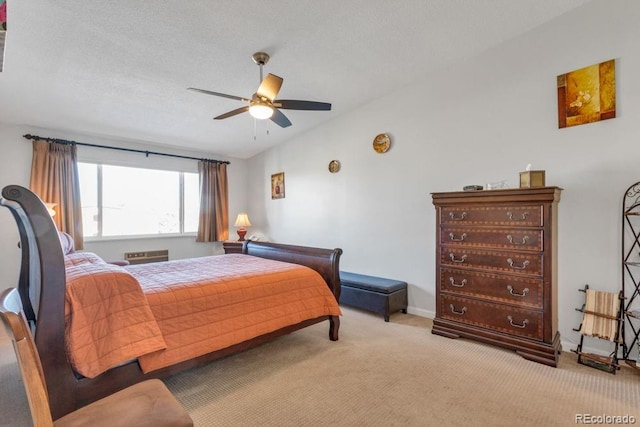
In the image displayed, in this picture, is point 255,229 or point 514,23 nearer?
point 514,23

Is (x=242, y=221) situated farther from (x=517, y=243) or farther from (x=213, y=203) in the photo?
(x=517, y=243)

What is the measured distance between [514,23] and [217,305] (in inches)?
142

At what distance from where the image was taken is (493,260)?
8.99 ft

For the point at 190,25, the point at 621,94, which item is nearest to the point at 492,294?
the point at 621,94

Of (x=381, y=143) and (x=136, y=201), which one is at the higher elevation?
(x=381, y=143)

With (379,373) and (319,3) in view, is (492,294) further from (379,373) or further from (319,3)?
(319,3)

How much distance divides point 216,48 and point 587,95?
3398 millimetres

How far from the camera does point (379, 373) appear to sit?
231 cm

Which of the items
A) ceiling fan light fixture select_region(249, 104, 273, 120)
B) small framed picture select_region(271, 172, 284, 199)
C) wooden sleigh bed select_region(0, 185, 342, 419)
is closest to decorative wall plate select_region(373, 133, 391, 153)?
ceiling fan light fixture select_region(249, 104, 273, 120)

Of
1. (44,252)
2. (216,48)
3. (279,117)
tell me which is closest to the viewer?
(44,252)

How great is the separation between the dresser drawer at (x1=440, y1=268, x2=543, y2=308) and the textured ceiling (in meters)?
2.32

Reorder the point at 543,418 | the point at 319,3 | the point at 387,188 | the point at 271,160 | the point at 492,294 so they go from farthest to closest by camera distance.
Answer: the point at 271,160
the point at 387,188
the point at 492,294
the point at 319,3
the point at 543,418

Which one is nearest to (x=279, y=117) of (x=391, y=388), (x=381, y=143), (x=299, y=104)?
(x=299, y=104)

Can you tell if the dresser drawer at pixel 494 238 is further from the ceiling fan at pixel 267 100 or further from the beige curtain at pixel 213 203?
the beige curtain at pixel 213 203
